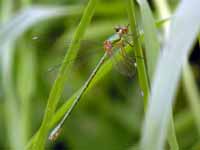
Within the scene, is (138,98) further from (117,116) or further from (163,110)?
(163,110)

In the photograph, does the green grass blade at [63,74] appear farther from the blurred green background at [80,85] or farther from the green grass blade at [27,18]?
the blurred green background at [80,85]

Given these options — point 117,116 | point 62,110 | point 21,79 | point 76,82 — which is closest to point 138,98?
point 117,116

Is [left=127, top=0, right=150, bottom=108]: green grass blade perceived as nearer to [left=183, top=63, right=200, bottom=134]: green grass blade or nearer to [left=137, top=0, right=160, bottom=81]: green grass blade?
[left=137, top=0, right=160, bottom=81]: green grass blade

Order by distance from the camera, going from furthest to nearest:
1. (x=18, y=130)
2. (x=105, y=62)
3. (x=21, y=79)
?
(x=21, y=79), (x=18, y=130), (x=105, y=62)

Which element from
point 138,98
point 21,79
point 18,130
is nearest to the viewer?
point 18,130

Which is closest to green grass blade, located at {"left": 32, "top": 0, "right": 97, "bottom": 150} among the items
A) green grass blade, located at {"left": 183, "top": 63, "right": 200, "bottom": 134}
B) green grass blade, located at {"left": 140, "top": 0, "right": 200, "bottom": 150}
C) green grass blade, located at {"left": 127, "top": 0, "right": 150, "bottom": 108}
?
green grass blade, located at {"left": 127, "top": 0, "right": 150, "bottom": 108}

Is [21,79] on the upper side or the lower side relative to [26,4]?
lower
